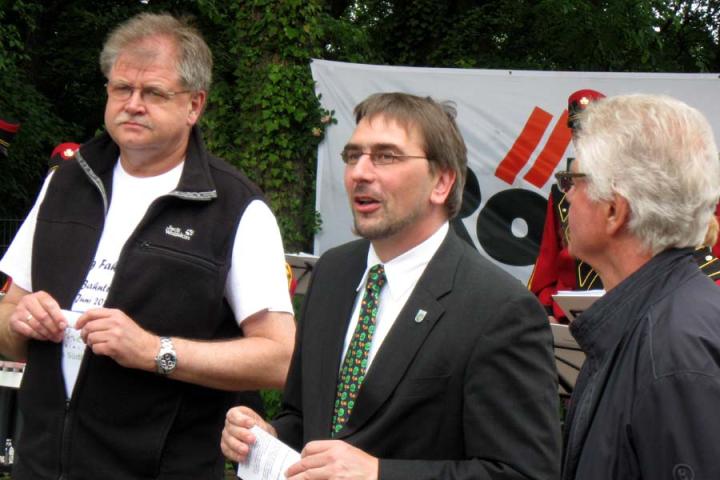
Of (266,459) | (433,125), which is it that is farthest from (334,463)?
(433,125)

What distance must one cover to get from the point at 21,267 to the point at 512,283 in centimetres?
154

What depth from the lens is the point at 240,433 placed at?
8.46ft

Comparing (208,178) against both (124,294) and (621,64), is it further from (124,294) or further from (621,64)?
(621,64)

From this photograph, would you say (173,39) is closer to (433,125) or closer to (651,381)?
(433,125)

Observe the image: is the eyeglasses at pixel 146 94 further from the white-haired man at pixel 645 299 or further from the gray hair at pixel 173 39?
the white-haired man at pixel 645 299

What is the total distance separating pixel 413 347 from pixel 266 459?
18.1 inches

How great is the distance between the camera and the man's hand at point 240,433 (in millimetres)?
2576

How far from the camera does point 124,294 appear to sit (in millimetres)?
2875

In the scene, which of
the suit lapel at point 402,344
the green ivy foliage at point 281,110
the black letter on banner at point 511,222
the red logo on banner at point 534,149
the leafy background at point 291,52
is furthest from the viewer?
the leafy background at point 291,52

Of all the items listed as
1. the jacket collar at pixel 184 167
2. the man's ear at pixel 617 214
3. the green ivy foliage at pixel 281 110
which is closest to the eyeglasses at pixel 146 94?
the jacket collar at pixel 184 167

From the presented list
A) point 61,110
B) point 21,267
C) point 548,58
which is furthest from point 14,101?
point 21,267

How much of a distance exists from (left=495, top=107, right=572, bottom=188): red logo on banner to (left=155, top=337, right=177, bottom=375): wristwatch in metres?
6.45

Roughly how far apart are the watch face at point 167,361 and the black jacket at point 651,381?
3.76 feet

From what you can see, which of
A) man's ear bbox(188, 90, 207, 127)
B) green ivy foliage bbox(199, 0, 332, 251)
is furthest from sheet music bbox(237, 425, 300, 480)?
green ivy foliage bbox(199, 0, 332, 251)
